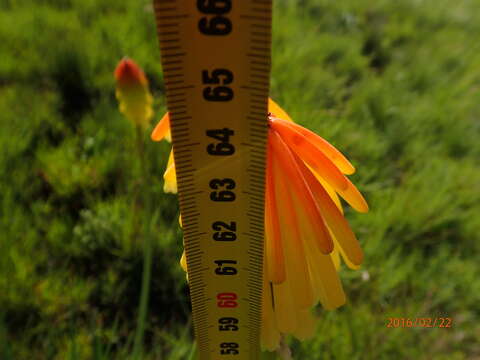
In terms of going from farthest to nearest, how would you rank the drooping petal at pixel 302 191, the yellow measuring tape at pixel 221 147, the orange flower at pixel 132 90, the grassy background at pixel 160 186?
the grassy background at pixel 160 186, the orange flower at pixel 132 90, the drooping petal at pixel 302 191, the yellow measuring tape at pixel 221 147

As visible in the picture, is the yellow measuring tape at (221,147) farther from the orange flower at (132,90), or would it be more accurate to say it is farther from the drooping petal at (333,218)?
the orange flower at (132,90)

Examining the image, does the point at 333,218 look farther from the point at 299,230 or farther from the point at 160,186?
the point at 160,186

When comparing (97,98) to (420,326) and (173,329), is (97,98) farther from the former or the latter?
(420,326)
